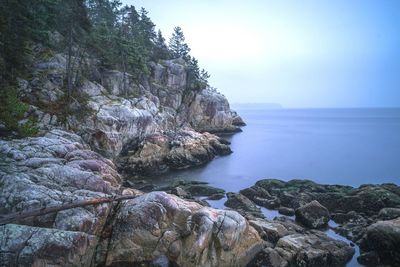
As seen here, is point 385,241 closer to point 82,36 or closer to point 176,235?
point 176,235

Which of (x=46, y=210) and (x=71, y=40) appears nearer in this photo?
(x=46, y=210)

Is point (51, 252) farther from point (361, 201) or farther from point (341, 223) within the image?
point (361, 201)

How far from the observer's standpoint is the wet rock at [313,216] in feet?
74.3

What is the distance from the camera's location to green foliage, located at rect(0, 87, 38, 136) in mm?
23845

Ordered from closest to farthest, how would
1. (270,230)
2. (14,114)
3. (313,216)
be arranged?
(270,230) < (313,216) < (14,114)

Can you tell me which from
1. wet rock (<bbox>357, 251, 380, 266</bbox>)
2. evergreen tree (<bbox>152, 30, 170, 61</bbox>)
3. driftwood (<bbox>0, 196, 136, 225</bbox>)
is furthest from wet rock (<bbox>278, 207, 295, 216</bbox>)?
evergreen tree (<bbox>152, 30, 170, 61</bbox>)

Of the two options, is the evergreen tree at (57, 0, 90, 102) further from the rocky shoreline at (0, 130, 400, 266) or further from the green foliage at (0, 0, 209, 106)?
the rocky shoreline at (0, 130, 400, 266)

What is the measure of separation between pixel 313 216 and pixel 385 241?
587 centimetres

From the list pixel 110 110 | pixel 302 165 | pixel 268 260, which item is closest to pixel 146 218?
pixel 268 260

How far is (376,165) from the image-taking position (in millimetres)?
47688

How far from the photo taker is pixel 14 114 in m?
26.2

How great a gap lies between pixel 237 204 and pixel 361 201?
11027mm

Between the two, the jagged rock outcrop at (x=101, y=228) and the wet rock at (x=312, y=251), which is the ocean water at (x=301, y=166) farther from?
the jagged rock outcrop at (x=101, y=228)

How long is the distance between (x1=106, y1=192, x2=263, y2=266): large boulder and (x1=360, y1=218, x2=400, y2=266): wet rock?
313 inches
